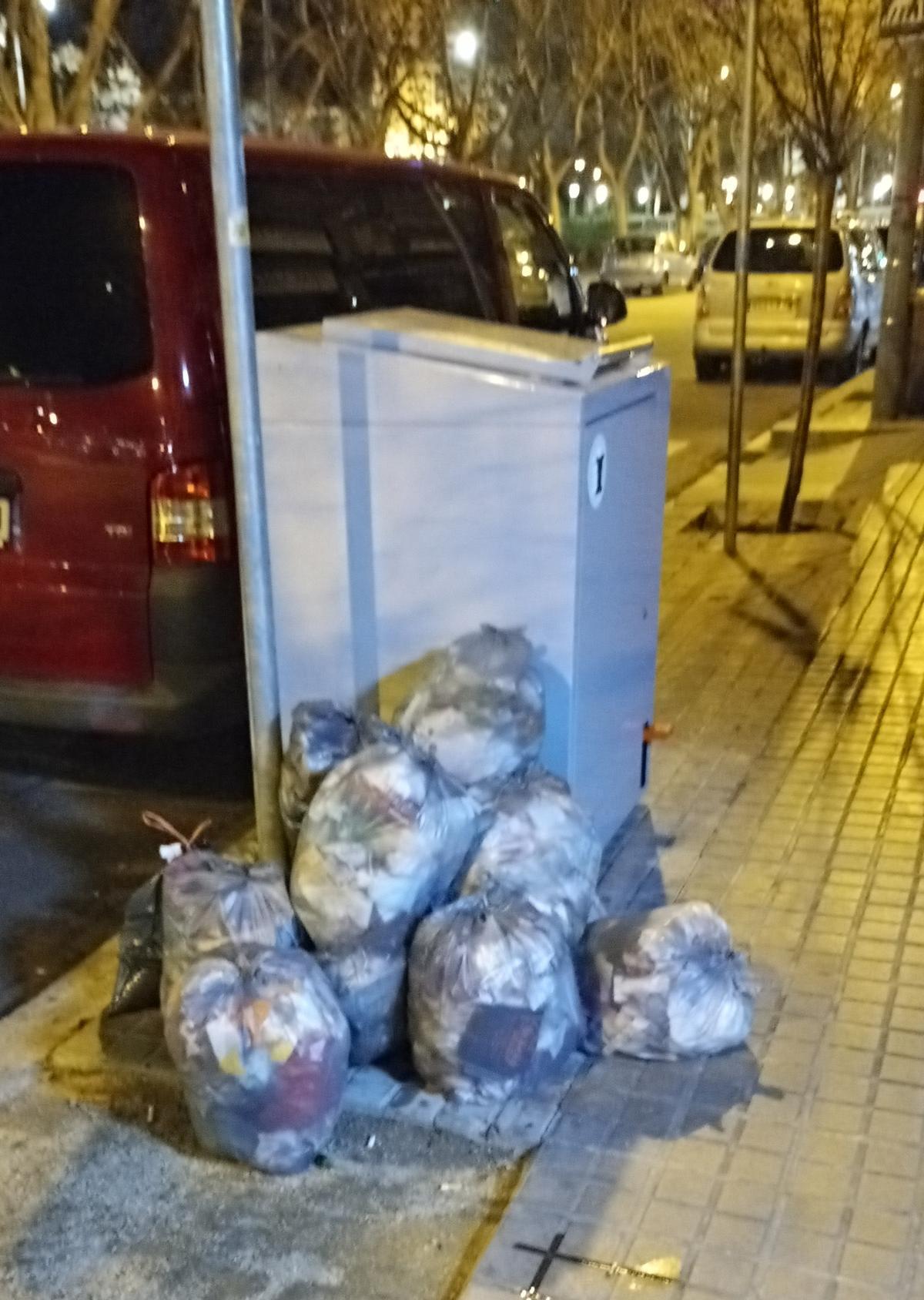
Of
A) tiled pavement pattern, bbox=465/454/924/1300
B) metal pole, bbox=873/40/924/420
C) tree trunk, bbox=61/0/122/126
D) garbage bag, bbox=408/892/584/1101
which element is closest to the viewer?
tiled pavement pattern, bbox=465/454/924/1300

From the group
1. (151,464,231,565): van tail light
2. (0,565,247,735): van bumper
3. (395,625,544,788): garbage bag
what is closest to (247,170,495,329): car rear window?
(151,464,231,565): van tail light

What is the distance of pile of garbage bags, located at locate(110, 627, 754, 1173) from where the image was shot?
114 inches

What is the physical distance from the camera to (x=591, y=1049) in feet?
10.9

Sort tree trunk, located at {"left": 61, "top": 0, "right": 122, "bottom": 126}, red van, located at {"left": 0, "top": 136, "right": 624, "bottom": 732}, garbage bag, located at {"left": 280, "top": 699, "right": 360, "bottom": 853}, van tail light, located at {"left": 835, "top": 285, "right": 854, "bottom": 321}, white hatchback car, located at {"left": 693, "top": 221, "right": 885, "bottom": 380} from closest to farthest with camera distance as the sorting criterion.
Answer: garbage bag, located at {"left": 280, "top": 699, "right": 360, "bottom": 853}, red van, located at {"left": 0, "top": 136, "right": 624, "bottom": 732}, tree trunk, located at {"left": 61, "top": 0, "right": 122, "bottom": 126}, van tail light, located at {"left": 835, "top": 285, "right": 854, "bottom": 321}, white hatchback car, located at {"left": 693, "top": 221, "right": 885, "bottom": 380}

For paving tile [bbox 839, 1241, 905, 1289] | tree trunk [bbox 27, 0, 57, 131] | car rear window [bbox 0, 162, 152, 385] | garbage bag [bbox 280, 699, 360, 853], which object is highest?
tree trunk [bbox 27, 0, 57, 131]

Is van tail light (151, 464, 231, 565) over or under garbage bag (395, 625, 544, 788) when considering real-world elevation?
over

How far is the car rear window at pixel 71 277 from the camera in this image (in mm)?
4051

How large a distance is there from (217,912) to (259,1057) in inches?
16.3

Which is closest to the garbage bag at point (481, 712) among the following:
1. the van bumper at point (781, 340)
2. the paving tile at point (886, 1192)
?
the paving tile at point (886, 1192)

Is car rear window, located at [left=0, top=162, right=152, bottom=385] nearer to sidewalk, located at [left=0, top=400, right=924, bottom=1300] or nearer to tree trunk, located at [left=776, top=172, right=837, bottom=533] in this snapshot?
sidewalk, located at [left=0, top=400, right=924, bottom=1300]

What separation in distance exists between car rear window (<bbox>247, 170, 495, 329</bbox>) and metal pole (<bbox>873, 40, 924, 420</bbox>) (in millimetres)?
7534

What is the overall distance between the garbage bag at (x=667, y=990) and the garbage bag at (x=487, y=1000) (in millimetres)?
139

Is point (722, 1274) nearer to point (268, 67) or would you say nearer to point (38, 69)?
point (38, 69)

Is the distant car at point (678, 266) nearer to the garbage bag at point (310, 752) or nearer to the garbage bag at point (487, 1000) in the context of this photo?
the garbage bag at point (310, 752)
